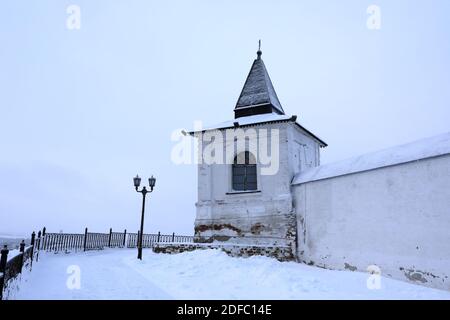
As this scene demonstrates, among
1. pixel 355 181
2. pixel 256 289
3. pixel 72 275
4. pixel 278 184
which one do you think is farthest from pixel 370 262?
pixel 72 275

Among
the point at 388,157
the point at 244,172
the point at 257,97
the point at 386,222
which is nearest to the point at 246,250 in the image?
the point at 244,172

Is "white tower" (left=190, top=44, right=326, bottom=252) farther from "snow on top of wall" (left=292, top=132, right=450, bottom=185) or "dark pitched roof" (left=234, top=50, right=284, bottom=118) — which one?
"snow on top of wall" (left=292, top=132, right=450, bottom=185)

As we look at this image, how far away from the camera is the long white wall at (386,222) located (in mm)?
7980

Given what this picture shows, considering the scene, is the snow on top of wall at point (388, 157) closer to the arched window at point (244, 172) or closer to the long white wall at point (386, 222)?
the long white wall at point (386, 222)

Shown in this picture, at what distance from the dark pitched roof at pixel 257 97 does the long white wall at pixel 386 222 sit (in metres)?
5.02

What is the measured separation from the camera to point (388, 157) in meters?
9.61

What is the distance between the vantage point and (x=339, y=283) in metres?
8.38

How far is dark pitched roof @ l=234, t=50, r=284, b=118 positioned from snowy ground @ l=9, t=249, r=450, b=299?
23.3ft

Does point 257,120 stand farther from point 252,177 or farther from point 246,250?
point 246,250

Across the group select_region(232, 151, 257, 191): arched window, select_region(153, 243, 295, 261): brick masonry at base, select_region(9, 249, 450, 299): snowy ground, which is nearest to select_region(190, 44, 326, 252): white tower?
select_region(232, 151, 257, 191): arched window

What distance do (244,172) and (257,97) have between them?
3.90 m

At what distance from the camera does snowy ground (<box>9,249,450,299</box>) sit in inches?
277
